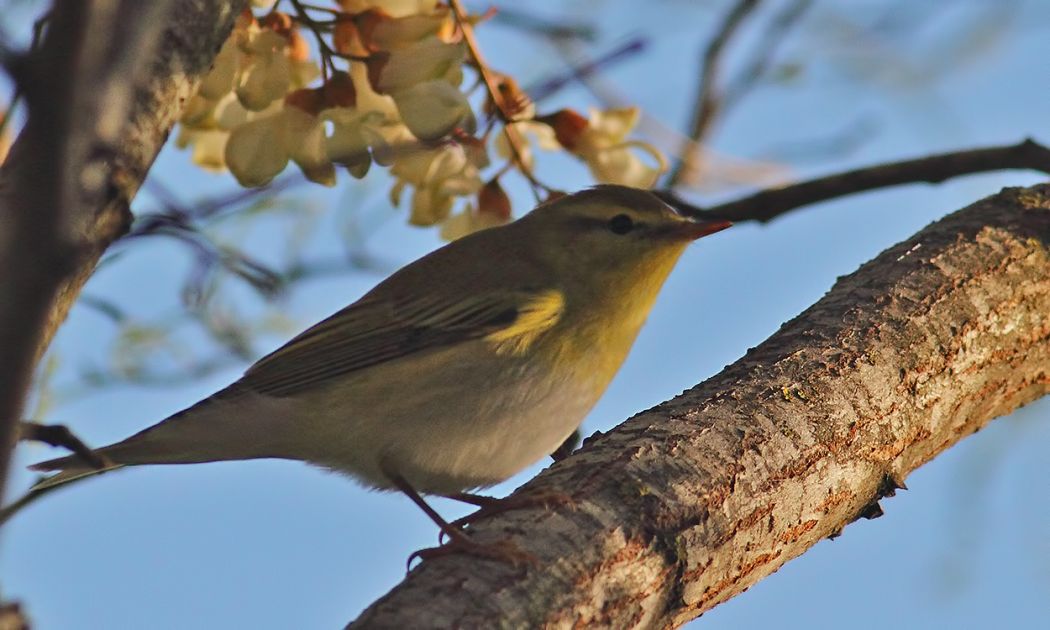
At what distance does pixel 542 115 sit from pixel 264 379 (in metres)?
1.18

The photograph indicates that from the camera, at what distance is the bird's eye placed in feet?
12.7

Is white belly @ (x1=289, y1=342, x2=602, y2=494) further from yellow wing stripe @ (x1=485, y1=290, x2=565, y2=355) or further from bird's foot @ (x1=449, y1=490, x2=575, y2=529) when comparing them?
bird's foot @ (x1=449, y1=490, x2=575, y2=529)

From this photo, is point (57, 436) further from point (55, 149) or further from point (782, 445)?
→ point (782, 445)

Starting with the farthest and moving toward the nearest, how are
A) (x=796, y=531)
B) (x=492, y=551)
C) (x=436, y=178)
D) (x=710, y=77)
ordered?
(x=710, y=77), (x=436, y=178), (x=796, y=531), (x=492, y=551)

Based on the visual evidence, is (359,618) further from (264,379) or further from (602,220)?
(602,220)

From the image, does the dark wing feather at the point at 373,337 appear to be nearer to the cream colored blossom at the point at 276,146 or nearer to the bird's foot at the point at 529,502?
the cream colored blossom at the point at 276,146

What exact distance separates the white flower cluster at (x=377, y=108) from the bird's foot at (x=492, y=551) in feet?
3.09

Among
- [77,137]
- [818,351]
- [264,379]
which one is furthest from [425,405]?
[77,137]

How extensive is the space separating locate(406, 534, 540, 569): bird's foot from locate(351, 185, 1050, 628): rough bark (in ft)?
0.06

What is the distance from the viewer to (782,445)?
2.81 m

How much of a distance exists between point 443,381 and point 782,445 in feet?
3.44

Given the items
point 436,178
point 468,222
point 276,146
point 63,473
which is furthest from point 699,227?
point 63,473

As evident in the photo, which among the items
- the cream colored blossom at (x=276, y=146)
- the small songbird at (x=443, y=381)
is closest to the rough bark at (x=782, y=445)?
the small songbird at (x=443, y=381)

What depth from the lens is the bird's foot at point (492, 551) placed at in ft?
7.63
